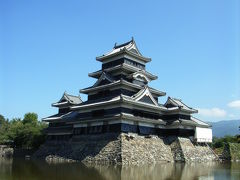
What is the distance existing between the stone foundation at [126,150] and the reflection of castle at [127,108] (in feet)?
3.74

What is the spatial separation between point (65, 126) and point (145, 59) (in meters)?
15.5

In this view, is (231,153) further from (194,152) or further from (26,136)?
(26,136)

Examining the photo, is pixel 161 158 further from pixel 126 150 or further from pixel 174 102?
pixel 174 102

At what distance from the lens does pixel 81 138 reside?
35625 mm

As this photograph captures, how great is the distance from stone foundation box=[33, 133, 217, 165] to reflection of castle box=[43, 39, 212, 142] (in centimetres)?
114

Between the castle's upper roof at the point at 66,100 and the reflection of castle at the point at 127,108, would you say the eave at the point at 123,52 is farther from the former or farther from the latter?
the castle's upper roof at the point at 66,100

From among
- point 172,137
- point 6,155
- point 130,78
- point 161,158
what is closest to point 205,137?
point 172,137

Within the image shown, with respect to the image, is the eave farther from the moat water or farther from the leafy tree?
the moat water

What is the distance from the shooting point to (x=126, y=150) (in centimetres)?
2883

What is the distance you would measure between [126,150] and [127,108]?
573 cm

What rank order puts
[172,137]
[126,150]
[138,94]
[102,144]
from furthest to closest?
[172,137] → [138,94] → [102,144] → [126,150]

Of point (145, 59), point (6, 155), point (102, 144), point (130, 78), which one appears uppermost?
point (145, 59)

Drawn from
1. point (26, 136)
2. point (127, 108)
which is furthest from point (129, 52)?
point (26, 136)

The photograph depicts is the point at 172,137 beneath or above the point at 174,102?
beneath
